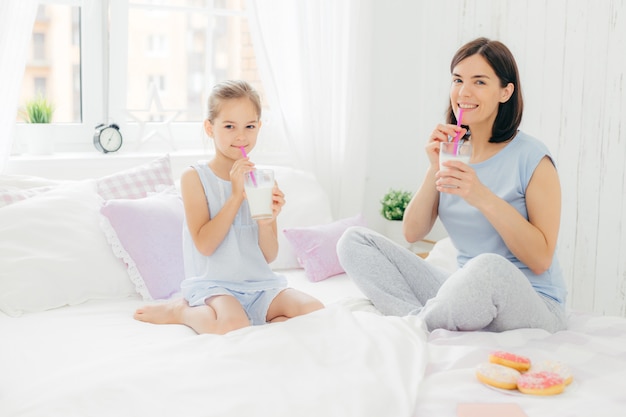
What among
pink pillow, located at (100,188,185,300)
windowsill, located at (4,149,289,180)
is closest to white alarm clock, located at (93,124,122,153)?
windowsill, located at (4,149,289,180)

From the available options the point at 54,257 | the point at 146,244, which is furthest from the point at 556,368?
the point at 54,257

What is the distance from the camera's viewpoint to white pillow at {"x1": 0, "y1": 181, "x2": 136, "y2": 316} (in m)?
2.11

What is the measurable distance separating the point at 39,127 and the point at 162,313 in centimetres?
119

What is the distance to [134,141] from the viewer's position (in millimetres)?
3213

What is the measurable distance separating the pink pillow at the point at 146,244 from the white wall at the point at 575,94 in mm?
1558

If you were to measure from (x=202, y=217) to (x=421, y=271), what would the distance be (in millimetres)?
666

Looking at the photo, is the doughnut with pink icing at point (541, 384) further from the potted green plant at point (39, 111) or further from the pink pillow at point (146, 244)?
the potted green plant at point (39, 111)

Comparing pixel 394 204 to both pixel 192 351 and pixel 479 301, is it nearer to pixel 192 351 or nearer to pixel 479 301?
pixel 479 301

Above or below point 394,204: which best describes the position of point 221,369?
below

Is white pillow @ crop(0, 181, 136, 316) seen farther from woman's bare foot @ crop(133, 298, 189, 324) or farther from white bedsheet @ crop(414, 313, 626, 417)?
white bedsheet @ crop(414, 313, 626, 417)

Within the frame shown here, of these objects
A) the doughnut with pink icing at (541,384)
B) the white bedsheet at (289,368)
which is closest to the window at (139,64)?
the white bedsheet at (289,368)


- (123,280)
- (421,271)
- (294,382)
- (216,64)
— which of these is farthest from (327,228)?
(294,382)

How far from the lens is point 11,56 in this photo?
2545 mm

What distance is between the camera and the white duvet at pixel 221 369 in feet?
4.51
